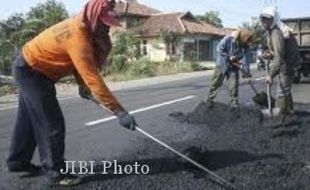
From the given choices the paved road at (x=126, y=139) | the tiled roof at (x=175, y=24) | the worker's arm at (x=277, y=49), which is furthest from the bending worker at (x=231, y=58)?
the tiled roof at (x=175, y=24)

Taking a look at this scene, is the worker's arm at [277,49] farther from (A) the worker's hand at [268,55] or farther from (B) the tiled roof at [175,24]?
(B) the tiled roof at [175,24]

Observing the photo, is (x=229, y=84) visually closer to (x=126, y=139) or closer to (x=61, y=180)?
(x=126, y=139)

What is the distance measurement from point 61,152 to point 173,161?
1357 millimetres

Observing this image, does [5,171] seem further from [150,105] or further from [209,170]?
[150,105]

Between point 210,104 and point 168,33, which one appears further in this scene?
point 168,33

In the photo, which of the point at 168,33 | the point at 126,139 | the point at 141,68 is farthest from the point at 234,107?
the point at 168,33

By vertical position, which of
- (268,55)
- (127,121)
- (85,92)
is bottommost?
(127,121)

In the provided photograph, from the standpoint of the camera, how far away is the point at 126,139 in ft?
28.6

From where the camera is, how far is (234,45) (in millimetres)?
11500

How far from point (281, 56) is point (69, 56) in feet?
15.4

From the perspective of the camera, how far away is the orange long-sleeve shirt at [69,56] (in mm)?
5559

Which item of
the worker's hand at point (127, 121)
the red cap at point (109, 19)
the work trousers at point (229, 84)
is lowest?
the work trousers at point (229, 84)

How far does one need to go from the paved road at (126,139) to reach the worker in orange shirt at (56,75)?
1.23 feet

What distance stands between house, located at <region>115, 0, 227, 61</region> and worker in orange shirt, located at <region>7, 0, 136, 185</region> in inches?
1467
